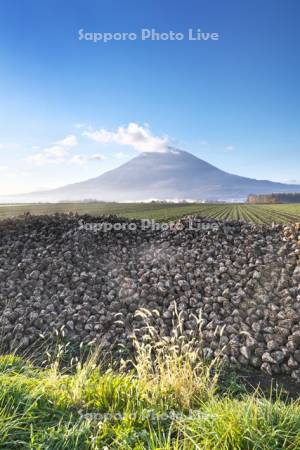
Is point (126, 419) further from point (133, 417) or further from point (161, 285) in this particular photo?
point (161, 285)

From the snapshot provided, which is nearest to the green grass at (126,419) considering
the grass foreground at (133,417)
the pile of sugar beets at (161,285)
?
the grass foreground at (133,417)

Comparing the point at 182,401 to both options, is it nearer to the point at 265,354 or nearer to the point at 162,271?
the point at 265,354

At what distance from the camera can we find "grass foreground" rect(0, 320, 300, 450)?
3256 mm

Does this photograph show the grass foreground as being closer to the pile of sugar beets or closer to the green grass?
the green grass

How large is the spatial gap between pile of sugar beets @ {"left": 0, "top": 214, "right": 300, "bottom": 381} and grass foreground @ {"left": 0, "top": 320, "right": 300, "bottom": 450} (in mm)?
1318

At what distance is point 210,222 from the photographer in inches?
428

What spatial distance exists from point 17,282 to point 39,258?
1.03 metres

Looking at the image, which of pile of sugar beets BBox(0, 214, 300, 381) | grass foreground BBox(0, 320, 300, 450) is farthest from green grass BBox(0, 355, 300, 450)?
pile of sugar beets BBox(0, 214, 300, 381)

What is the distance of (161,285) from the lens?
7551 mm

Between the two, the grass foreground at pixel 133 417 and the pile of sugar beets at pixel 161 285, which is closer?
the grass foreground at pixel 133 417

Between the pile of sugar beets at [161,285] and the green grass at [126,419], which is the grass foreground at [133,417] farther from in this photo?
the pile of sugar beets at [161,285]

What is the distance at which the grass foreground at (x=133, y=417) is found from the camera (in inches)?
128

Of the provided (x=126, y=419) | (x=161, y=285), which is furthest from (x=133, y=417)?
(x=161, y=285)

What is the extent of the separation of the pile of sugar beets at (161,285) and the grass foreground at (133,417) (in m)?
1.32
